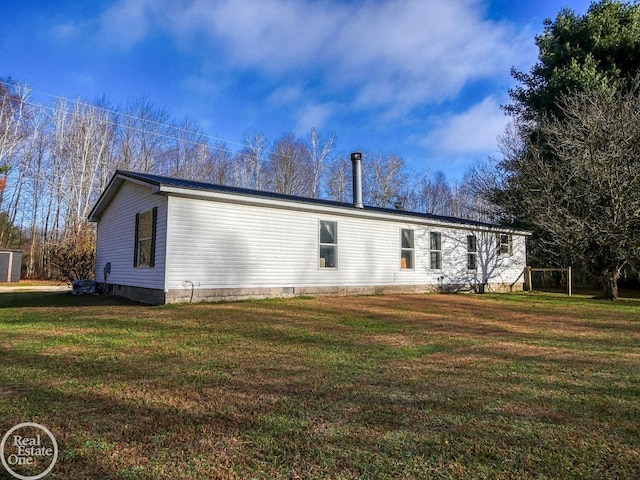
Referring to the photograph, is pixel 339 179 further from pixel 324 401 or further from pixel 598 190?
pixel 324 401

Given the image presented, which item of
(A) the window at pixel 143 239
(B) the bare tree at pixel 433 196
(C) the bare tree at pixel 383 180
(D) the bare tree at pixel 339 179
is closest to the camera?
(A) the window at pixel 143 239

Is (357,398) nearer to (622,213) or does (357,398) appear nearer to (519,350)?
(519,350)

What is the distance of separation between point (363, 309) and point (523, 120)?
52.3 feet

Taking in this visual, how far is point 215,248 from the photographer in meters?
8.99

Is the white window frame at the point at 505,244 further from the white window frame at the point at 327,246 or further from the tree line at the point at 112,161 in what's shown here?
the white window frame at the point at 327,246

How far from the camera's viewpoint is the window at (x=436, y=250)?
13.4 meters

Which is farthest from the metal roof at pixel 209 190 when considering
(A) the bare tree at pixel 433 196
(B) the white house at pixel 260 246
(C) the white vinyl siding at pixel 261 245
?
(A) the bare tree at pixel 433 196

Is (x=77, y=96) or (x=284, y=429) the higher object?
(x=77, y=96)

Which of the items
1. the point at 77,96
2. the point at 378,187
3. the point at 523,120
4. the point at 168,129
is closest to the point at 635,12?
the point at 523,120

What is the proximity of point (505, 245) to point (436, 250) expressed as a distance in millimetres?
4321

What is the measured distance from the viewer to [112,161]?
24.0 m

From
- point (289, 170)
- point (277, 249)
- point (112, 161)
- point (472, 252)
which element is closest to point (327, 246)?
point (277, 249)

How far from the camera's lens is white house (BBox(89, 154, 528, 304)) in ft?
28.3

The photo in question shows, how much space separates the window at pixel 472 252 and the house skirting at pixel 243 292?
4.06ft
